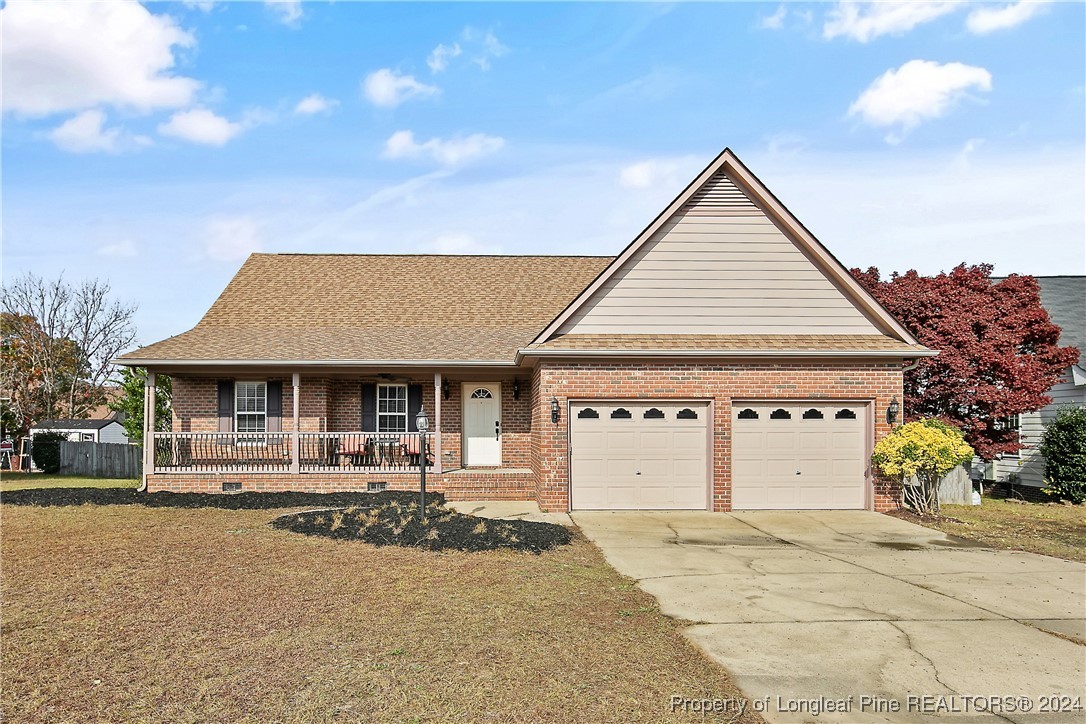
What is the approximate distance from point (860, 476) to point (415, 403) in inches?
405

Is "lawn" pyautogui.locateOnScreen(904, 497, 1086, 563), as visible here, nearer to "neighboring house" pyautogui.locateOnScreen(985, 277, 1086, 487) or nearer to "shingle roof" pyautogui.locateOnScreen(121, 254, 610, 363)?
"neighboring house" pyautogui.locateOnScreen(985, 277, 1086, 487)

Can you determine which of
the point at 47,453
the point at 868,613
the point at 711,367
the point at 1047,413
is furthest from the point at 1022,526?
the point at 47,453

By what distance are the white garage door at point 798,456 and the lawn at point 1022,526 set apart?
136 centimetres

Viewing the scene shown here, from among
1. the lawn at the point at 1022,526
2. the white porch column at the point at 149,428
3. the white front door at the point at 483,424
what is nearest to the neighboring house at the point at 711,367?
the white porch column at the point at 149,428

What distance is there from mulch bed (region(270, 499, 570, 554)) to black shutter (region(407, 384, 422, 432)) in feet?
17.1

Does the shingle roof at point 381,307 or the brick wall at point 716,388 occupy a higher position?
the shingle roof at point 381,307

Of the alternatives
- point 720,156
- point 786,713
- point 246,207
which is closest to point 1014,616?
point 786,713

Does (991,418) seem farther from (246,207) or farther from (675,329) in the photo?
(246,207)

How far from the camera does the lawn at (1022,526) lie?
11.1 meters

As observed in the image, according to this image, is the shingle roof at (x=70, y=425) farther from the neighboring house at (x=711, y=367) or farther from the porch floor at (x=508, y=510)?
the porch floor at (x=508, y=510)

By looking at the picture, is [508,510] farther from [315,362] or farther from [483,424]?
[315,362]

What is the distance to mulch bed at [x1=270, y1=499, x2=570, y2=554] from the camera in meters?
10.3

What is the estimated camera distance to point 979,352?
1723cm

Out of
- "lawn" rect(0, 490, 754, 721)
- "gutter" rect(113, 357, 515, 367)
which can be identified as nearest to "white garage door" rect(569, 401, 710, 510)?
"gutter" rect(113, 357, 515, 367)
